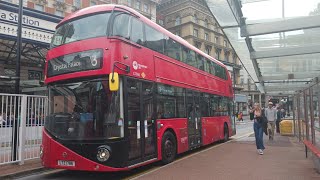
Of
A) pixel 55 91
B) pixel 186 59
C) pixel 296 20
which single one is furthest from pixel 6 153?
pixel 296 20

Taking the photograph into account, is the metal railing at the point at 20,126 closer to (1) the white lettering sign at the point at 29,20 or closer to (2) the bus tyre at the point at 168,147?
(2) the bus tyre at the point at 168,147

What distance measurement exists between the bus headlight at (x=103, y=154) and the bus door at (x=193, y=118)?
500 cm

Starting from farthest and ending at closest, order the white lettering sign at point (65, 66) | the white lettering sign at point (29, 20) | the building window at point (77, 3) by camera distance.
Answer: the building window at point (77, 3), the white lettering sign at point (29, 20), the white lettering sign at point (65, 66)

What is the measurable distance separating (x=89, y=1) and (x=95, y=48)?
115ft

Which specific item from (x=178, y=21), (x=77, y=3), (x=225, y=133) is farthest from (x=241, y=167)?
(x=178, y=21)

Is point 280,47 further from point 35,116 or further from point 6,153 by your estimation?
point 6,153

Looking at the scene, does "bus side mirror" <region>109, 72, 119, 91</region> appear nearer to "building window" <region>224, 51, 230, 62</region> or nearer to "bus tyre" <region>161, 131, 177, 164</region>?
"bus tyre" <region>161, 131, 177, 164</region>

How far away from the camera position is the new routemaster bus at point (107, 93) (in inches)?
298

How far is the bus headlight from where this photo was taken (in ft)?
24.4

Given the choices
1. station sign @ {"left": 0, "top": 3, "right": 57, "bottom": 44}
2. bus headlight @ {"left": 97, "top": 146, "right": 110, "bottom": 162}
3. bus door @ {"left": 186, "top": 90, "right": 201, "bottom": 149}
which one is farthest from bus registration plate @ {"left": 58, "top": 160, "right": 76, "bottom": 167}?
station sign @ {"left": 0, "top": 3, "right": 57, "bottom": 44}

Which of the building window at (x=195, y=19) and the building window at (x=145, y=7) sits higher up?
the building window at (x=195, y=19)

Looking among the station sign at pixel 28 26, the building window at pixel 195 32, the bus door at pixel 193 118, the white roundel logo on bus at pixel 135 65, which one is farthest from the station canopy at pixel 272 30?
the building window at pixel 195 32

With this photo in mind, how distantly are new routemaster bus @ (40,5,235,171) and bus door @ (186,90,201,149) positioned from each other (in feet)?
5.39

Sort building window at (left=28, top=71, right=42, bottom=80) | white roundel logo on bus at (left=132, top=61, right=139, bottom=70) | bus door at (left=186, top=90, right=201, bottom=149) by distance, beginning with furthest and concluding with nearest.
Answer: building window at (left=28, top=71, right=42, bottom=80) < bus door at (left=186, top=90, right=201, bottom=149) < white roundel logo on bus at (left=132, top=61, right=139, bottom=70)
